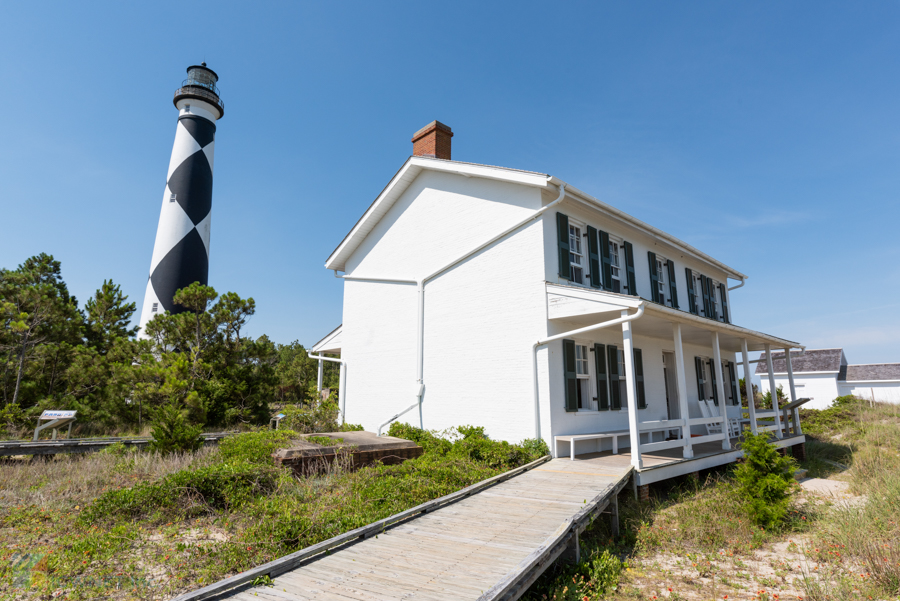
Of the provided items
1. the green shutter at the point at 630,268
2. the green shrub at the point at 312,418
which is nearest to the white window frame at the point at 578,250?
the green shutter at the point at 630,268

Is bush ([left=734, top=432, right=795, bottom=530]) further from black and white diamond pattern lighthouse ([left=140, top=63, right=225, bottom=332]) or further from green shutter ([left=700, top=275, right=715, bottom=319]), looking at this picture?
black and white diamond pattern lighthouse ([left=140, top=63, right=225, bottom=332])

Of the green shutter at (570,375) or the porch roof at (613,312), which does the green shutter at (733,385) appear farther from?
the green shutter at (570,375)

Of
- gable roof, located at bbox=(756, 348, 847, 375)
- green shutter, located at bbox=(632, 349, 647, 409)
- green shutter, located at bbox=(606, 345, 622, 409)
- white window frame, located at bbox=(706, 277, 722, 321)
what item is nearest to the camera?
green shutter, located at bbox=(606, 345, 622, 409)

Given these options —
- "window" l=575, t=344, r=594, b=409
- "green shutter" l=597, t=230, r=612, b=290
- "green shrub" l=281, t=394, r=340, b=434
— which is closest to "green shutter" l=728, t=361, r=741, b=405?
"green shutter" l=597, t=230, r=612, b=290

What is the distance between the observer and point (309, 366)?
31.8 m

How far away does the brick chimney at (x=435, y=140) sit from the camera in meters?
13.9

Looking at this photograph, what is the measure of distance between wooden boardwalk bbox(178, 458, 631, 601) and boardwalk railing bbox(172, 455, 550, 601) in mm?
34

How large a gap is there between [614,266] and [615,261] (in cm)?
24

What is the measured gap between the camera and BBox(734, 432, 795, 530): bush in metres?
7.41

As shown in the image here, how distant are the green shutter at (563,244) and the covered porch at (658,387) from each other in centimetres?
99

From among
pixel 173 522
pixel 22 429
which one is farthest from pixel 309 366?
Answer: pixel 173 522

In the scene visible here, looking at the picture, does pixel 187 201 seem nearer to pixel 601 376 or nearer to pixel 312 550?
pixel 601 376

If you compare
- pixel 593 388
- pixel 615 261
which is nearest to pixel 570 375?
pixel 593 388

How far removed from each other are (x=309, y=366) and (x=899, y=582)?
30278mm
